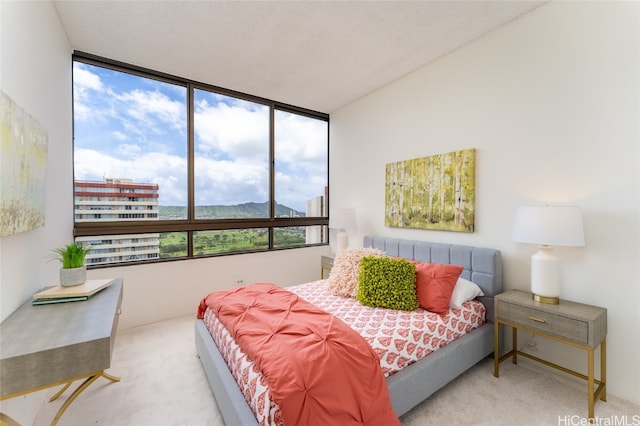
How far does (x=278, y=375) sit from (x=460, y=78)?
3.00m

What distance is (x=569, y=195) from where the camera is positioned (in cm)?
210

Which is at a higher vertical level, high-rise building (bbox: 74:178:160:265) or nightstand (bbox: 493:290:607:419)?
high-rise building (bbox: 74:178:160:265)

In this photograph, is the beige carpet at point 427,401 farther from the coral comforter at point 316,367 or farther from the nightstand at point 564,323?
the coral comforter at point 316,367

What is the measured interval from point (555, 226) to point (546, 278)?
397 mm

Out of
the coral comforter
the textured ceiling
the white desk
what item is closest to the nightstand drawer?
the coral comforter

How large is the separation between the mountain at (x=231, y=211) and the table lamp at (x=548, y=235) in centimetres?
292

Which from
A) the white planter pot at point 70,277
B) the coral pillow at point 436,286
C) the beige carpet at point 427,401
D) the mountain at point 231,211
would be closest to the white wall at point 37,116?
the white planter pot at point 70,277

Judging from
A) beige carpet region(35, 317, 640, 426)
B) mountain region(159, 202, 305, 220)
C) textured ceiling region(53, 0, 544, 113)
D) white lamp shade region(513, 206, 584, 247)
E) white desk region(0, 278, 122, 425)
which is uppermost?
textured ceiling region(53, 0, 544, 113)

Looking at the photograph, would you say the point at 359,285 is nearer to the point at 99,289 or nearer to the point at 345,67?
the point at 99,289

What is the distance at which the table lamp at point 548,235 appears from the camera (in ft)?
6.15

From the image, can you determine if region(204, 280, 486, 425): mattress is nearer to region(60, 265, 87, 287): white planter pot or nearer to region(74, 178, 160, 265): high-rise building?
region(60, 265, 87, 287): white planter pot

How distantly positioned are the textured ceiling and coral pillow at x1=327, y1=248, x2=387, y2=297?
78.9 inches

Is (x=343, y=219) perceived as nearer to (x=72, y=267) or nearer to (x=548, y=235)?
(x=548, y=235)

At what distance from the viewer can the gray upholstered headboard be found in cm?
240
